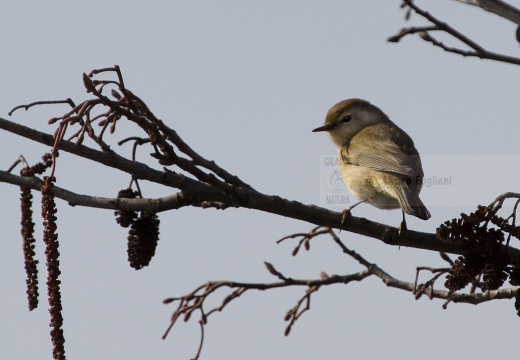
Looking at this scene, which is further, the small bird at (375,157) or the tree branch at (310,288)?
the small bird at (375,157)

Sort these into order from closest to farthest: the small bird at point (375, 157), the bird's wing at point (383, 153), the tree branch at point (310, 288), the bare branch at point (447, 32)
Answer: the bare branch at point (447, 32), the tree branch at point (310, 288), the small bird at point (375, 157), the bird's wing at point (383, 153)

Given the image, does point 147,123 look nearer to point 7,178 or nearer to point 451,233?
point 7,178

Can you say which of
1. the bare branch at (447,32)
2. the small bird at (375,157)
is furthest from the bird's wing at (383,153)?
the bare branch at (447,32)

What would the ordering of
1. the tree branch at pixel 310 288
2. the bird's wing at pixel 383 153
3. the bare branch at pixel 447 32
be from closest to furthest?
the bare branch at pixel 447 32, the tree branch at pixel 310 288, the bird's wing at pixel 383 153

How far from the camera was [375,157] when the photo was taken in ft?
21.1

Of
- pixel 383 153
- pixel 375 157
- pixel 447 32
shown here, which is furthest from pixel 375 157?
pixel 447 32

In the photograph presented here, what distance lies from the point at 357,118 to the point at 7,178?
481cm

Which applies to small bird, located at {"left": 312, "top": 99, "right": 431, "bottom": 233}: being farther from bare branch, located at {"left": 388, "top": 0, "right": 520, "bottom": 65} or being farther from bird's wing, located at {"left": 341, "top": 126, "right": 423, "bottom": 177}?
bare branch, located at {"left": 388, "top": 0, "right": 520, "bottom": 65}

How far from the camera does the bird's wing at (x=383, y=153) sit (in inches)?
239

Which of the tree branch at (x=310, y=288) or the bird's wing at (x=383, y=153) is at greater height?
the bird's wing at (x=383, y=153)

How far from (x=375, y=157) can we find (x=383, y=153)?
14 centimetres

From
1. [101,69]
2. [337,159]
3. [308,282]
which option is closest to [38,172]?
[101,69]

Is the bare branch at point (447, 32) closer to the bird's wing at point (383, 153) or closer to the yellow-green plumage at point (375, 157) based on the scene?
the yellow-green plumage at point (375, 157)

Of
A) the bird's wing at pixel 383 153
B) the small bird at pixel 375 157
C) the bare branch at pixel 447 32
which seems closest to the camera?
the bare branch at pixel 447 32
